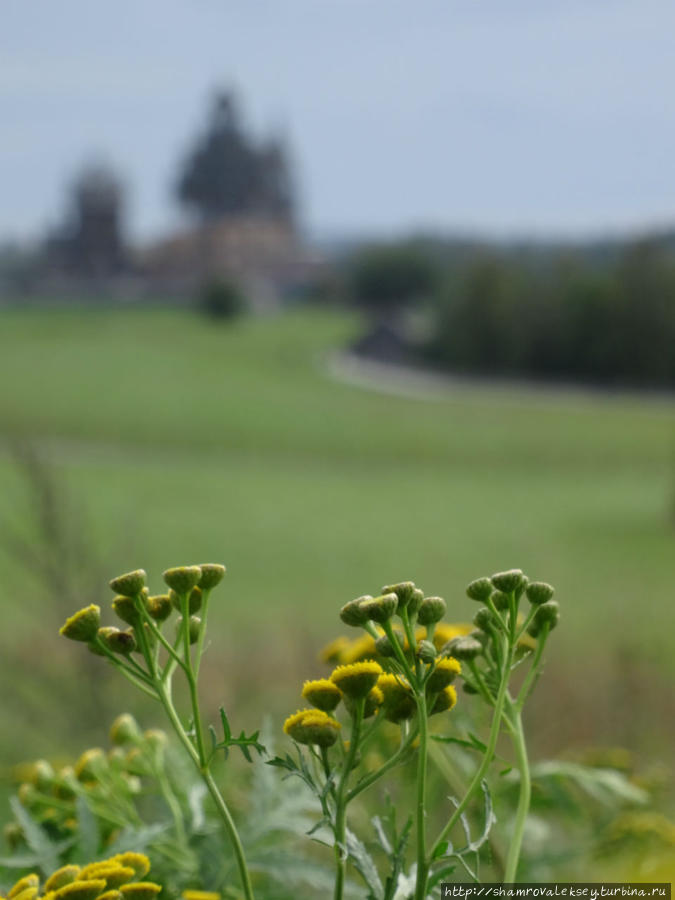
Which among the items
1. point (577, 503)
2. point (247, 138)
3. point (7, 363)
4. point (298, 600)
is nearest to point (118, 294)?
point (247, 138)

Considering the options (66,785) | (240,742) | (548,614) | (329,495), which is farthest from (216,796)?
(329,495)

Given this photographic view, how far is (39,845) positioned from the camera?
3.72 feet

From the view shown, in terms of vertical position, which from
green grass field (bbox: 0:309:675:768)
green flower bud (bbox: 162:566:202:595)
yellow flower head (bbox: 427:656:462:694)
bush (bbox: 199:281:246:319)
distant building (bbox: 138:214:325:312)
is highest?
green flower bud (bbox: 162:566:202:595)

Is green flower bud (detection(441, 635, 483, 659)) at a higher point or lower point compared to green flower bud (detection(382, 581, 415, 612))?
lower

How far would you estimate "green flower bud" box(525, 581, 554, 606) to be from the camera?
2.94ft

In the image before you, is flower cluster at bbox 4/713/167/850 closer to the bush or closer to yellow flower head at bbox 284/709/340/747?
yellow flower head at bbox 284/709/340/747

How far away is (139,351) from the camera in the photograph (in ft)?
161

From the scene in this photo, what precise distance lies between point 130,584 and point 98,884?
0.22m

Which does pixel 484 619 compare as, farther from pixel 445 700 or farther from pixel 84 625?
pixel 84 625

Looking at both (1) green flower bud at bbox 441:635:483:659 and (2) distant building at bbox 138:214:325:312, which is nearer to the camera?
(1) green flower bud at bbox 441:635:483:659

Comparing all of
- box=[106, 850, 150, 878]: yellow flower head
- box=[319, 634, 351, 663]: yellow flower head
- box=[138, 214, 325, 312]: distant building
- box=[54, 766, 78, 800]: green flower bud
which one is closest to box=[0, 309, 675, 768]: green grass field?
box=[54, 766, 78, 800]: green flower bud

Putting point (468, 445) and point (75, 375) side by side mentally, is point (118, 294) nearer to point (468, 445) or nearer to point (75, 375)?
point (75, 375)

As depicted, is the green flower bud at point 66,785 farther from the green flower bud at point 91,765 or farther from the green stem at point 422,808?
the green stem at point 422,808

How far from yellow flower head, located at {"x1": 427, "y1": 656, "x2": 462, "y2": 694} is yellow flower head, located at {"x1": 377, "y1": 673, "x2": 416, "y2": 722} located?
0.02 m
